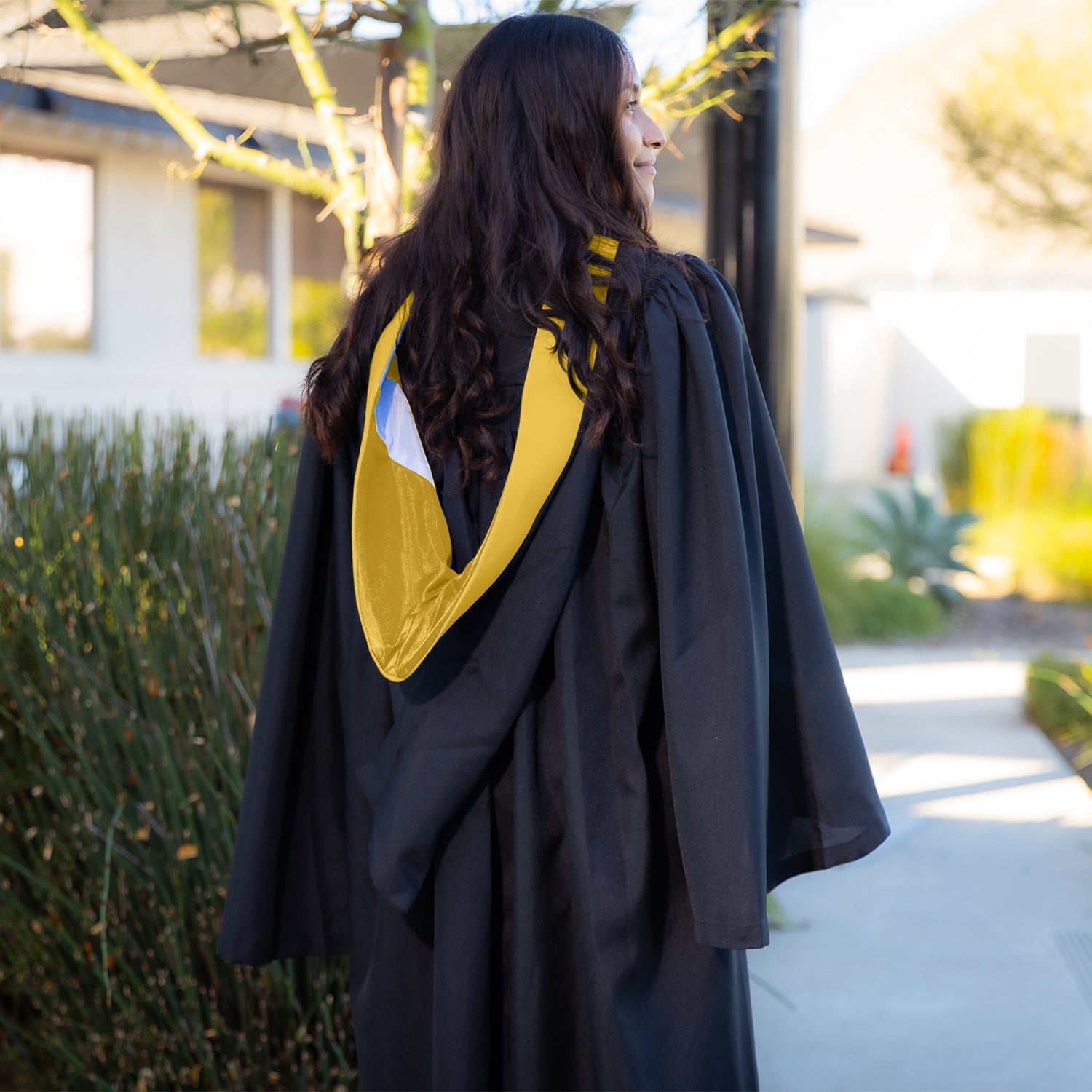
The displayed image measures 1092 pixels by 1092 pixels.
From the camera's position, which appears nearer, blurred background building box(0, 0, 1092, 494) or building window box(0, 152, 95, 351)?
blurred background building box(0, 0, 1092, 494)

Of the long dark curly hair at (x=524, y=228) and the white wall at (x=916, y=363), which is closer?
the long dark curly hair at (x=524, y=228)

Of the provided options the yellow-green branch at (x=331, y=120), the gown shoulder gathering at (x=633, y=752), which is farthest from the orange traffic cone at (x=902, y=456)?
the gown shoulder gathering at (x=633, y=752)

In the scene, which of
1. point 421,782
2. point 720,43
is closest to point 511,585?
point 421,782

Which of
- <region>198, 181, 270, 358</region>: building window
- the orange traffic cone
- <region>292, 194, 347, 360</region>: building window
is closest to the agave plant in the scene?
<region>292, 194, 347, 360</region>: building window

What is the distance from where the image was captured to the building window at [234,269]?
10.9 m

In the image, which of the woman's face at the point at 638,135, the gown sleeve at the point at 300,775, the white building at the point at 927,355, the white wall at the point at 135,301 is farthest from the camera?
the white building at the point at 927,355

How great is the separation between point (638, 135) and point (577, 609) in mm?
630

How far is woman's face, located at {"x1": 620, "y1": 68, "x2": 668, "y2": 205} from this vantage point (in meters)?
1.67

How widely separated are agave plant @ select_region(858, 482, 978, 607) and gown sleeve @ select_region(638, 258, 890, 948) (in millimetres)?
6574

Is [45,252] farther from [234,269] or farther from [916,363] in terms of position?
[916,363]

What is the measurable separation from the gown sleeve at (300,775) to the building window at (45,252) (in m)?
8.35

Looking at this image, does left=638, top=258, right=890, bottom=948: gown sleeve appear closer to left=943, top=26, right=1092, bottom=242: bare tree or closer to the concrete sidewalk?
the concrete sidewalk

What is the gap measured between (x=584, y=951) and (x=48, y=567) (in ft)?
4.75

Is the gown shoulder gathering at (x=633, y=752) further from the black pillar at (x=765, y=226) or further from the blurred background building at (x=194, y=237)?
the black pillar at (x=765, y=226)
